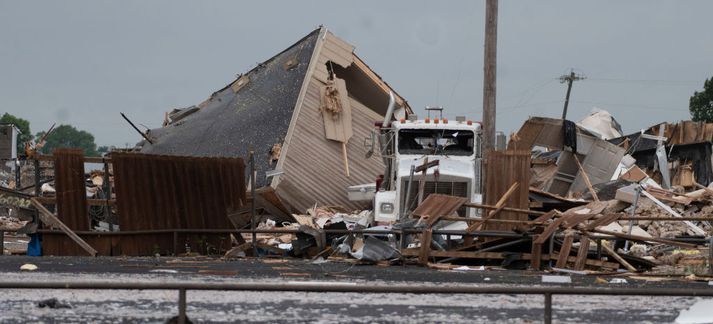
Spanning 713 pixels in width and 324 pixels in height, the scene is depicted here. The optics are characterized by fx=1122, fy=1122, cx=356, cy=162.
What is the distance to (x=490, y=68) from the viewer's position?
26.1m

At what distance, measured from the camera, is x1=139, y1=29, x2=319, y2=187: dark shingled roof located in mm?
39219

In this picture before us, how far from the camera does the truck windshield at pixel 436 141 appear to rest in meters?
23.7

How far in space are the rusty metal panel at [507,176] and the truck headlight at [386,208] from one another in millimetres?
2053

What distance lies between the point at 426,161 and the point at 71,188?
7.12 meters

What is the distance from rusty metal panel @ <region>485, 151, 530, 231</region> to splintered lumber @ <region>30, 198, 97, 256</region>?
308 inches

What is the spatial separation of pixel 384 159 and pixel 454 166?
5.09ft

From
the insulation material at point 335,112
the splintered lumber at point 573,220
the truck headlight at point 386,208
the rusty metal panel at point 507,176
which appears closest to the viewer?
the splintered lumber at point 573,220

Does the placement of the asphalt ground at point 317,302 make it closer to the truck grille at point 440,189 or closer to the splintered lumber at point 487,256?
the splintered lumber at point 487,256

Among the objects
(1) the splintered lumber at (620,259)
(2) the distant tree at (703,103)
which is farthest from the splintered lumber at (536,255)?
(2) the distant tree at (703,103)

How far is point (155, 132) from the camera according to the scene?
45.2 meters

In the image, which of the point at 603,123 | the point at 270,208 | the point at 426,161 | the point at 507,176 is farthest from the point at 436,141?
the point at 603,123

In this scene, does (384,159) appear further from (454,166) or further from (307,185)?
(307,185)

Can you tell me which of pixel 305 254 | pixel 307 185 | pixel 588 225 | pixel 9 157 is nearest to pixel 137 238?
pixel 305 254

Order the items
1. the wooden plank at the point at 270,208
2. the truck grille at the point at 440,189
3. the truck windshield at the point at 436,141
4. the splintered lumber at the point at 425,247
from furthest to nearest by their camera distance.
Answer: the wooden plank at the point at 270,208 → the truck windshield at the point at 436,141 → the truck grille at the point at 440,189 → the splintered lumber at the point at 425,247
